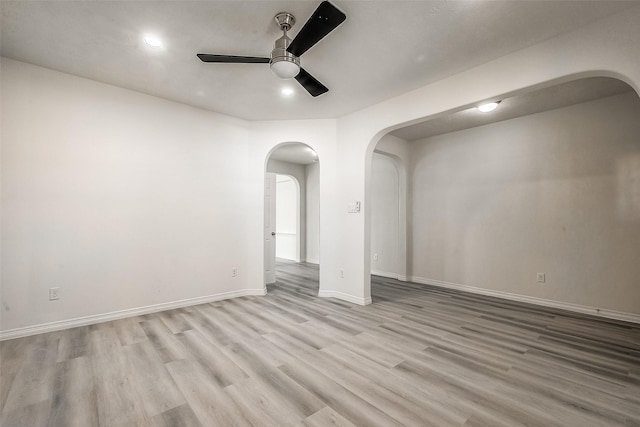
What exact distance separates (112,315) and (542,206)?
19.5ft

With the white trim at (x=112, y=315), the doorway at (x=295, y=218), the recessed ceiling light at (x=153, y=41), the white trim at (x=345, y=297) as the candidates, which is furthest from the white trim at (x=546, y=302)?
the recessed ceiling light at (x=153, y=41)

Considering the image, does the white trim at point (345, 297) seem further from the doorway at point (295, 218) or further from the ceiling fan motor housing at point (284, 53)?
the ceiling fan motor housing at point (284, 53)

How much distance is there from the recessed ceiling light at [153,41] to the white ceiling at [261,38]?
5 cm

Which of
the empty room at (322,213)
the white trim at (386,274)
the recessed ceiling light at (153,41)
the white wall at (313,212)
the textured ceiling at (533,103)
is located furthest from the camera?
the white wall at (313,212)

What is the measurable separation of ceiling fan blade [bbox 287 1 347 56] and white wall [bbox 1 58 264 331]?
246cm

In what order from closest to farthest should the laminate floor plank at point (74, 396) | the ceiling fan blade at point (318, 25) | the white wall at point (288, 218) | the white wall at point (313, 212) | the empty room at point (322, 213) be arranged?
the laminate floor plank at point (74, 396) < the ceiling fan blade at point (318, 25) < the empty room at point (322, 213) < the white wall at point (313, 212) < the white wall at point (288, 218)

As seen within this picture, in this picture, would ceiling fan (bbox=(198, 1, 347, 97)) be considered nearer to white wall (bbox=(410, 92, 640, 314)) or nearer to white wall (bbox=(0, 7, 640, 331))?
white wall (bbox=(0, 7, 640, 331))

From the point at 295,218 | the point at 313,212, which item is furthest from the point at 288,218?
the point at 313,212

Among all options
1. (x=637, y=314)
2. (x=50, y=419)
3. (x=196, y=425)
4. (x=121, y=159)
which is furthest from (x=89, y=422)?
(x=637, y=314)

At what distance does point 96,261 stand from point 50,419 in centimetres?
196

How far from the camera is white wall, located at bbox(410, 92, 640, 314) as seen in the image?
3.52m

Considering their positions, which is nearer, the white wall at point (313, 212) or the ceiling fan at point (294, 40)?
the ceiling fan at point (294, 40)

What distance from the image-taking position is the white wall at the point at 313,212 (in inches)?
311

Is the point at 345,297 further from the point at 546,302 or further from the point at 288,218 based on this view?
the point at 288,218
